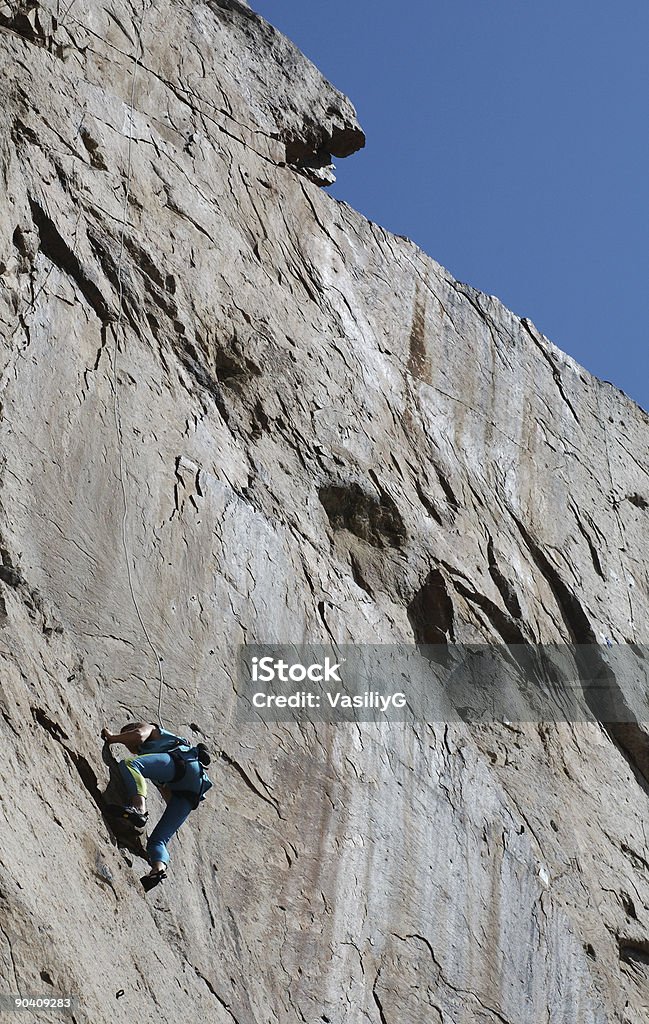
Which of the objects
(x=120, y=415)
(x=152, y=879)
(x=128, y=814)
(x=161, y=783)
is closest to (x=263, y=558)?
(x=120, y=415)

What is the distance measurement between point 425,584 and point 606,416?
5199mm

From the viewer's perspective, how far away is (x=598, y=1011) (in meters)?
11.1

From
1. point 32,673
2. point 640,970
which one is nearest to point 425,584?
point 640,970

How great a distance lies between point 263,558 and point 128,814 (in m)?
2.90

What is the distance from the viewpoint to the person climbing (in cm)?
843

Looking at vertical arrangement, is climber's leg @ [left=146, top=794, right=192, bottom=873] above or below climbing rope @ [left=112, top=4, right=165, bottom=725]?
below

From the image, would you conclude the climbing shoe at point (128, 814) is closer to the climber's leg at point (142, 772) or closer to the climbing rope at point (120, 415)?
the climber's leg at point (142, 772)

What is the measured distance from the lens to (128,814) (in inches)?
330

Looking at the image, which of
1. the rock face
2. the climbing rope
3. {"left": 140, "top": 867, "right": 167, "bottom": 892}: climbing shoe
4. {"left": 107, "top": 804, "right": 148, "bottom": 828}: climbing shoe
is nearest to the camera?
{"left": 140, "top": 867, "right": 167, "bottom": 892}: climbing shoe

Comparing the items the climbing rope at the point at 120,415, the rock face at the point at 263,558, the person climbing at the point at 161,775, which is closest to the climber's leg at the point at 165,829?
the person climbing at the point at 161,775

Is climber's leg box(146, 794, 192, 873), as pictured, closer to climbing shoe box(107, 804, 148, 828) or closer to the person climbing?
the person climbing

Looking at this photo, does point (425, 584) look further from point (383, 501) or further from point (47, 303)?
point (47, 303)

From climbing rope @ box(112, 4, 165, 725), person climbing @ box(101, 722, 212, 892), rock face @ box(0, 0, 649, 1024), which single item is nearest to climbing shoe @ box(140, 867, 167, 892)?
person climbing @ box(101, 722, 212, 892)

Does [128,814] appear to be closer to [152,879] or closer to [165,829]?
[165,829]
